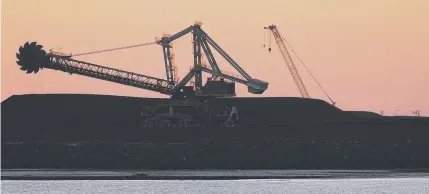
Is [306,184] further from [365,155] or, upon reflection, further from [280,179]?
[365,155]

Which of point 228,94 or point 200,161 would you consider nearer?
point 200,161

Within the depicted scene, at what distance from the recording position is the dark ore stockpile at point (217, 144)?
522ft

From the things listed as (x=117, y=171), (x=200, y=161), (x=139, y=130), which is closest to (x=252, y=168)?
(x=200, y=161)

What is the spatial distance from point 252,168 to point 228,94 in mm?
37075

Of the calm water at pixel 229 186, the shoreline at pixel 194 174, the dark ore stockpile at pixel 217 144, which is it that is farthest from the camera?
the dark ore stockpile at pixel 217 144

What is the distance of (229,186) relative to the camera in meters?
135

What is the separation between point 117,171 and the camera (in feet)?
493

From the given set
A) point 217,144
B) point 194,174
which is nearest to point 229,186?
point 194,174

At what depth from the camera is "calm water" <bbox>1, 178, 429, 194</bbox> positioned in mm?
127250

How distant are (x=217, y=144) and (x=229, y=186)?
33.5 m

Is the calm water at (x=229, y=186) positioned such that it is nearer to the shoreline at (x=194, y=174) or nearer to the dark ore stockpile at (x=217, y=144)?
the shoreline at (x=194, y=174)

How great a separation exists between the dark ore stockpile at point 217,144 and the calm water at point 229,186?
11.9 m

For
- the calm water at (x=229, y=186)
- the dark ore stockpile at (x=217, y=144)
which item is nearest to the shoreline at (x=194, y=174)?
the calm water at (x=229, y=186)

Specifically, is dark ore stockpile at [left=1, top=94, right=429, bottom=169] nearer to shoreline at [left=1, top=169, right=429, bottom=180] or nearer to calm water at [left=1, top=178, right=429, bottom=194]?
shoreline at [left=1, top=169, right=429, bottom=180]
